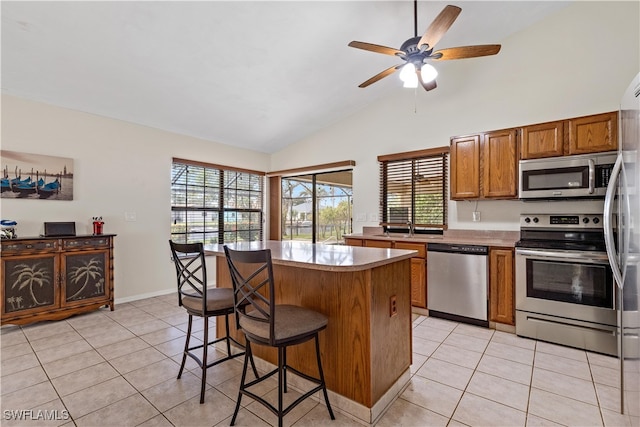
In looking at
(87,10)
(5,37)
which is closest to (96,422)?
(87,10)

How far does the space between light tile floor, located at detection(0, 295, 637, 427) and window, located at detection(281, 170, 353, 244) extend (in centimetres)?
255

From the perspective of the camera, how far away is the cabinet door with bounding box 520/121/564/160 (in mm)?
3070

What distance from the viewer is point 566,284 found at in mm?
2816

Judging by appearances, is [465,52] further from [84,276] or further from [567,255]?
[84,276]

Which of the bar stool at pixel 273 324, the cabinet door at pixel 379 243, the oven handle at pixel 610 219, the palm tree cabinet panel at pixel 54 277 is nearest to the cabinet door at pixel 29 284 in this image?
the palm tree cabinet panel at pixel 54 277

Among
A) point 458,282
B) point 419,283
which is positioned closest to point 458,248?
point 458,282

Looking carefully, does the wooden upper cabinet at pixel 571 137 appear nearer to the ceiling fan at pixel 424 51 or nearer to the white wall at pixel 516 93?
the white wall at pixel 516 93

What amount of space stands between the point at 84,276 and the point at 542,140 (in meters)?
5.27

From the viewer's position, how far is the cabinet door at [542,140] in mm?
3070

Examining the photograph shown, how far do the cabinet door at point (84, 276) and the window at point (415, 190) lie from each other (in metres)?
3.72

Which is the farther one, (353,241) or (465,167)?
(353,241)

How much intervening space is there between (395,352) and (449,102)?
3311 mm

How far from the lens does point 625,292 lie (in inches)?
62.1

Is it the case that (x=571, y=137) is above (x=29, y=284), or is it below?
above
